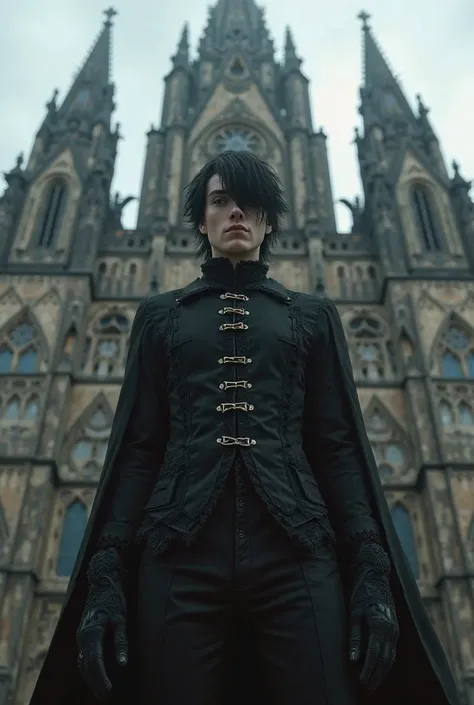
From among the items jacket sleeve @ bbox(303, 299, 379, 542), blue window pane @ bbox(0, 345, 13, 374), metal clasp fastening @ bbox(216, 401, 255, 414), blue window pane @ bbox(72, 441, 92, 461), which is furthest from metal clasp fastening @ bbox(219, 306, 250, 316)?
blue window pane @ bbox(0, 345, 13, 374)

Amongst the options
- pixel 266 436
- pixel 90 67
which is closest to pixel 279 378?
pixel 266 436

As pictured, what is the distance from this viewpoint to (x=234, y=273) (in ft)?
8.52

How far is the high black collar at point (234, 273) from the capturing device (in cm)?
259

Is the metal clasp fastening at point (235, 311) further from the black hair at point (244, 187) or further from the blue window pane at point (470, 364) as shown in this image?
the blue window pane at point (470, 364)

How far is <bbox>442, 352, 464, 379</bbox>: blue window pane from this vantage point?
1433 cm

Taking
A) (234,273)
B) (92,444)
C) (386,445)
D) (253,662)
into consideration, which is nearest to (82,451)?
(92,444)

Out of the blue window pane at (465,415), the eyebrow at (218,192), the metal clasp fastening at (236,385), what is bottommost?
the metal clasp fastening at (236,385)

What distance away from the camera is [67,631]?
2.05m

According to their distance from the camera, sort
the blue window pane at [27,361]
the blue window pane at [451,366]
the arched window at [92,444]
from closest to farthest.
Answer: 1. the arched window at [92,444]
2. the blue window pane at [27,361]
3. the blue window pane at [451,366]

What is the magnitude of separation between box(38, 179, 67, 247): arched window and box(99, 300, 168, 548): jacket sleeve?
15.0 m

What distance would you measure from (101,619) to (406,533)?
1146 cm

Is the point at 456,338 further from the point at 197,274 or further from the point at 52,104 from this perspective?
the point at 52,104

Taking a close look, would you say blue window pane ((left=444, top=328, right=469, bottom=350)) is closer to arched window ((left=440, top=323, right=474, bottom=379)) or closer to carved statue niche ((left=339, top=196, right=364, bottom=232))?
arched window ((left=440, top=323, right=474, bottom=379))

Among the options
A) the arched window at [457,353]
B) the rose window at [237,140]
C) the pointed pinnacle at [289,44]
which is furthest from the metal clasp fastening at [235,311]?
the pointed pinnacle at [289,44]
